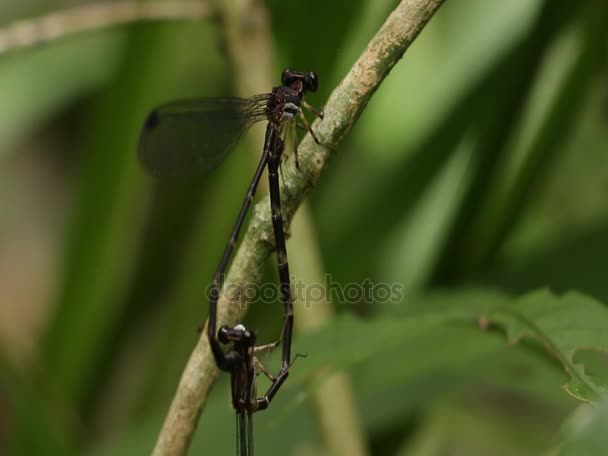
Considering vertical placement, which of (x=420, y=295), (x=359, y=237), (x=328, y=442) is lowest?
(x=328, y=442)

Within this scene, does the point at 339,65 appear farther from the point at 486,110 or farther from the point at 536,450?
the point at 536,450

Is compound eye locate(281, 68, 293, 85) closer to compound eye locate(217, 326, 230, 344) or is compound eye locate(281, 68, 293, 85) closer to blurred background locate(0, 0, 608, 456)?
blurred background locate(0, 0, 608, 456)

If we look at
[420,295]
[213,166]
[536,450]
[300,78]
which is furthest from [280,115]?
[536,450]

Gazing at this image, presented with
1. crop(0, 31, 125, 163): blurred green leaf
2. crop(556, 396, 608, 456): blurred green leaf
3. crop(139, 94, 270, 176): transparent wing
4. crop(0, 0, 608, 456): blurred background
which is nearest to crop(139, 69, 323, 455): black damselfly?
crop(139, 94, 270, 176): transparent wing

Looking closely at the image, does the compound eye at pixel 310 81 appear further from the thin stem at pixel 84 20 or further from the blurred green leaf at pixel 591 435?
the blurred green leaf at pixel 591 435

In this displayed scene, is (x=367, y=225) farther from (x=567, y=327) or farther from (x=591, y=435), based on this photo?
(x=591, y=435)

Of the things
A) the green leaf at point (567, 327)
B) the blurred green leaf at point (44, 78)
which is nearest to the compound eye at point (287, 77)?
the green leaf at point (567, 327)
